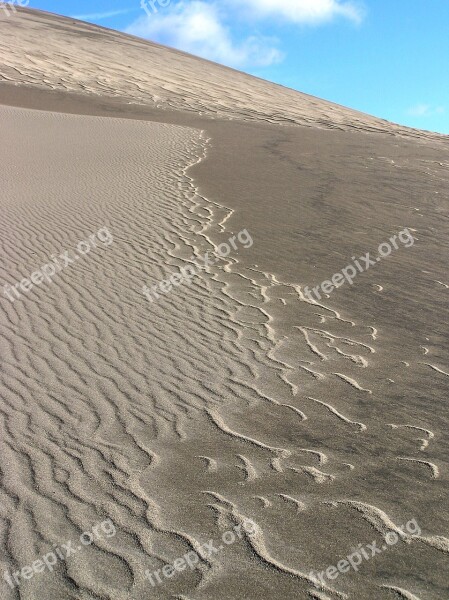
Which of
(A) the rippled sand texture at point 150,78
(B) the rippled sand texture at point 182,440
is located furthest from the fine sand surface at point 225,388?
(A) the rippled sand texture at point 150,78

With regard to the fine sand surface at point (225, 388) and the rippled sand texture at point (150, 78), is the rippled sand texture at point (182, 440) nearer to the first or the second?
the fine sand surface at point (225, 388)

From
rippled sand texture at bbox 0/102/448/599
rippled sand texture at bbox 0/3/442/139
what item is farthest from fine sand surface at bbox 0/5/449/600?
rippled sand texture at bbox 0/3/442/139

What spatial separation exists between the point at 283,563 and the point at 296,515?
1.49 feet

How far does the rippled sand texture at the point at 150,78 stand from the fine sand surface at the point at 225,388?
42.7ft

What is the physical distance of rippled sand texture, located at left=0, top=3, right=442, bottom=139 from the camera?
28297 mm

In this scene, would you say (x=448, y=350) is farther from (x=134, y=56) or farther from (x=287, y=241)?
(x=134, y=56)

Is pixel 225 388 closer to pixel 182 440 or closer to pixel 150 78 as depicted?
pixel 182 440

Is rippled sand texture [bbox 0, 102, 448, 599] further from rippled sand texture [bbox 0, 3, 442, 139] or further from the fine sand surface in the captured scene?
rippled sand texture [bbox 0, 3, 442, 139]

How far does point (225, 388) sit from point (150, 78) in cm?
2889

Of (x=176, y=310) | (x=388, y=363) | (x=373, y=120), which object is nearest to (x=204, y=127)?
(x=373, y=120)

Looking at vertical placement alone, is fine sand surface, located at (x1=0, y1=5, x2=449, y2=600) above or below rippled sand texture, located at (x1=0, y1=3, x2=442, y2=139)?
below

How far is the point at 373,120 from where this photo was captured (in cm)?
3100

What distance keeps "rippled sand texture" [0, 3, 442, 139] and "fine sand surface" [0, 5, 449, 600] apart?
42.7 feet

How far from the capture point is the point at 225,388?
5984mm
